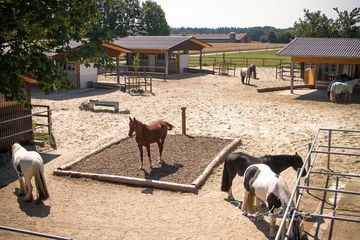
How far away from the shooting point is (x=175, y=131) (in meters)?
15.8

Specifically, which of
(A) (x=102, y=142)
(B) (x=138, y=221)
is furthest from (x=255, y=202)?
(A) (x=102, y=142)

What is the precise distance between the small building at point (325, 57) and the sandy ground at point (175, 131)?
7.39ft

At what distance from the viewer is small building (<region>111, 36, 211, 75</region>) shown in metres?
36.0

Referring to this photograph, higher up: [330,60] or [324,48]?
[324,48]

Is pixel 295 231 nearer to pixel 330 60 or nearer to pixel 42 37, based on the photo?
pixel 42 37

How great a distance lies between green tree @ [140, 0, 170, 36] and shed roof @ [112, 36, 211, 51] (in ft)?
94.0

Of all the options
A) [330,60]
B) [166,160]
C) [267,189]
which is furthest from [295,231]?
[330,60]

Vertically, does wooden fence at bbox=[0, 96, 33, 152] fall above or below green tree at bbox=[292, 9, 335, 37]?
below

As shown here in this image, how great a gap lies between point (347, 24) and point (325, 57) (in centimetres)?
1848

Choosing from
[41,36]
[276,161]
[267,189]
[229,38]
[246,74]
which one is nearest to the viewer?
[41,36]

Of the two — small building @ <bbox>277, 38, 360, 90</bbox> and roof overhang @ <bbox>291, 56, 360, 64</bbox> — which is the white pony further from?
roof overhang @ <bbox>291, 56, 360, 64</bbox>

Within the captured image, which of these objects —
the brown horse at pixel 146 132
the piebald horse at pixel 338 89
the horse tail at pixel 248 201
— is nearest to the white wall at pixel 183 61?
the piebald horse at pixel 338 89

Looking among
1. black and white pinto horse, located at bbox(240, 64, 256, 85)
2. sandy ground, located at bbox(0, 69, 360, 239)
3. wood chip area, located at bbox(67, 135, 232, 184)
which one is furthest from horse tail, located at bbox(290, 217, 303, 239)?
black and white pinto horse, located at bbox(240, 64, 256, 85)

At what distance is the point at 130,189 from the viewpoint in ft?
33.9
